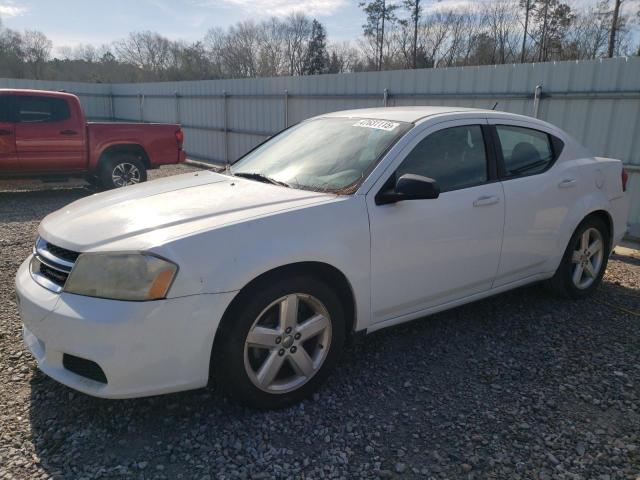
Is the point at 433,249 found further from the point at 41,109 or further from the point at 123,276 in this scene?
the point at 41,109

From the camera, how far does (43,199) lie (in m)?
9.65

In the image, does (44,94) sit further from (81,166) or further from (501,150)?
(501,150)

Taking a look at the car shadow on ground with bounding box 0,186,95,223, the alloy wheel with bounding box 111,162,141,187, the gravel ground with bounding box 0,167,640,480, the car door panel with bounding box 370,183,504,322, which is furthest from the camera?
the alloy wheel with bounding box 111,162,141,187

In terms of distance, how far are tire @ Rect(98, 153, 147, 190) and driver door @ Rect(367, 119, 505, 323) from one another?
7774 mm

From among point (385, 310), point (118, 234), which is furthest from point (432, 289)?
point (118, 234)

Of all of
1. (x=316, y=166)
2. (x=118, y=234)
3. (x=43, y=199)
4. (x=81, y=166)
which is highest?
(x=316, y=166)

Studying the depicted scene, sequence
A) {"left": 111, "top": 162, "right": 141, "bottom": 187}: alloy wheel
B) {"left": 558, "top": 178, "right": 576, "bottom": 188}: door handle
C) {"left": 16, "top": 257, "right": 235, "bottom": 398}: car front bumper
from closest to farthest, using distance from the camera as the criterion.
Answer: {"left": 16, "top": 257, "right": 235, "bottom": 398}: car front bumper
{"left": 558, "top": 178, "right": 576, "bottom": 188}: door handle
{"left": 111, "top": 162, "right": 141, "bottom": 187}: alloy wheel

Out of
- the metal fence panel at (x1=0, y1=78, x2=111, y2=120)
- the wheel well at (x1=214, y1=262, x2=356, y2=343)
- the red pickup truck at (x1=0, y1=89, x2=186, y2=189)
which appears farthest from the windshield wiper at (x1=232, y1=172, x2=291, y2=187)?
the metal fence panel at (x1=0, y1=78, x2=111, y2=120)

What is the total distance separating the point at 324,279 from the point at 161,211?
1014 millimetres

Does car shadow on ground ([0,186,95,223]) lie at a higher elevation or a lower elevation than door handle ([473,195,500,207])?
lower

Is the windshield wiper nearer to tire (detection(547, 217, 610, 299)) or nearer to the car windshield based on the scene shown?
the car windshield

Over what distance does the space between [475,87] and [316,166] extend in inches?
222

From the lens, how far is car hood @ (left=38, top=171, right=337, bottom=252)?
2.60m

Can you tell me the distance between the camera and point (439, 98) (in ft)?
28.2
